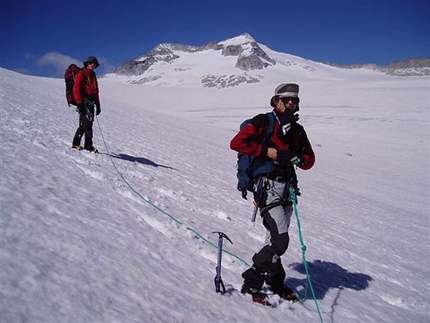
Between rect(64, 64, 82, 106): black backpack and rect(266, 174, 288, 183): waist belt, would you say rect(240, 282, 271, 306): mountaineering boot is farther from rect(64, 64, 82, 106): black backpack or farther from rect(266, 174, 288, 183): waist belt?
rect(64, 64, 82, 106): black backpack

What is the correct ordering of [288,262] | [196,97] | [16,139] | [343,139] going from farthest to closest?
[196,97], [343,139], [16,139], [288,262]

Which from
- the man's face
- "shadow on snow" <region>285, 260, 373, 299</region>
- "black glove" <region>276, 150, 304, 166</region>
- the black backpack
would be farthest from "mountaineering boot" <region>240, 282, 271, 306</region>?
the black backpack

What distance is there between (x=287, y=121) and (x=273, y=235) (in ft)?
4.47

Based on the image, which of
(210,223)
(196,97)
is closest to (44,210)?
(210,223)

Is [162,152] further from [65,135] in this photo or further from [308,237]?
[308,237]

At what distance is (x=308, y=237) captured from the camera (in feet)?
24.0

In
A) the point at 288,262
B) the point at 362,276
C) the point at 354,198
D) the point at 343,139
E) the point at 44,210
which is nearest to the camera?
the point at 44,210

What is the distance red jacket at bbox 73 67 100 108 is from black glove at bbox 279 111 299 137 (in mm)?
6018

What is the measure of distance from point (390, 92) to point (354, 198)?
55.3 metres

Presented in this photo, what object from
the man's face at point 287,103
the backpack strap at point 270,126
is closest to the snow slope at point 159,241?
the backpack strap at point 270,126

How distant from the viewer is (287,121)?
3.90 meters

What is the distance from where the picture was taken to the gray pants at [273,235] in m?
3.80

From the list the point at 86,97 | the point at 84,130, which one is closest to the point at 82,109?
the point at 86,97

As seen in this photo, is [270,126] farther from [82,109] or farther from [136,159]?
[136,159]
